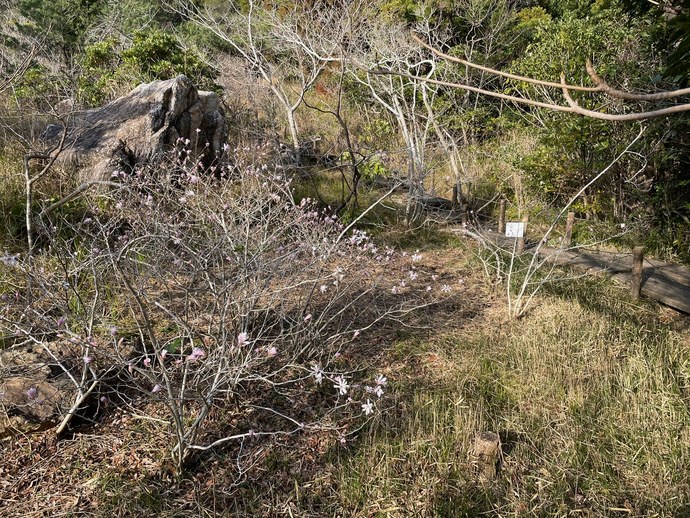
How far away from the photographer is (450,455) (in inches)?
94.3

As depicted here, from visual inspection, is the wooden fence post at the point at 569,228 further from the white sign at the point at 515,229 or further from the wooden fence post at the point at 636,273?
the white sign at the point at 515,229

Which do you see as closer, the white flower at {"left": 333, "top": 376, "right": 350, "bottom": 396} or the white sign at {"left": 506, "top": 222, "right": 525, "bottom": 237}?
the white flower at {"left": 333, "top": 376, "right": 350, "bottom": 396}

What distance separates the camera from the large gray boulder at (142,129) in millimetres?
5234

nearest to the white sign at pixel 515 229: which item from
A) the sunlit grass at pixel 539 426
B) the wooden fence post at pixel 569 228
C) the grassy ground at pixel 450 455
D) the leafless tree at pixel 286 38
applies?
the sunlit grass at pixel 539 426

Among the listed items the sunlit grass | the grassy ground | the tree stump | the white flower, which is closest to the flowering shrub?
the white flower

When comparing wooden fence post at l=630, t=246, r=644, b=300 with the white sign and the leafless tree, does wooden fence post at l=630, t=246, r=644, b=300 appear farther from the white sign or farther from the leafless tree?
the leafless tree

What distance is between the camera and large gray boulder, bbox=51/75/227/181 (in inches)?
206

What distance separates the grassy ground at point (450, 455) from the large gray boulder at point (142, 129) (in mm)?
3402

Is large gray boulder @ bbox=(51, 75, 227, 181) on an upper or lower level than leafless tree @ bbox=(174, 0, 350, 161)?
lower

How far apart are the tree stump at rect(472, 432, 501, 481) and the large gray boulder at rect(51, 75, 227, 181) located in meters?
4.04

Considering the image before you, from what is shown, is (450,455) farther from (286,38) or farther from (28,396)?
(286,38)

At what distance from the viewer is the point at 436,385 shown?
2957mm

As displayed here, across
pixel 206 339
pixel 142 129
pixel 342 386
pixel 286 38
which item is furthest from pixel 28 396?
pixel 286 38

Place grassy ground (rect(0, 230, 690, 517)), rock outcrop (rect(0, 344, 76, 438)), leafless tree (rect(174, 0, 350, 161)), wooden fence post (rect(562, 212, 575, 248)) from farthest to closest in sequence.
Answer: leafless tree (rect(174, 0, 350, 161))
wooden fence post (rect(562, 212, 575, 248))
rock outcrop (rect(0, 344, 76, 438))
grassy ground (rect(0, 230, 690, 517))
